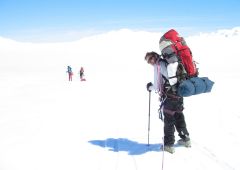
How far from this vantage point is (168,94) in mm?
6391

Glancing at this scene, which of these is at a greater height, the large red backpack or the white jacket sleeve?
the large red backpack

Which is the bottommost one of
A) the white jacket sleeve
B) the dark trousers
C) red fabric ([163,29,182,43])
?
the dark trousers

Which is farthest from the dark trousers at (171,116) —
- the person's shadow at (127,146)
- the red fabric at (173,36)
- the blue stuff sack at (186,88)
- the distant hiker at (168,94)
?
the red fabric at (173,36)

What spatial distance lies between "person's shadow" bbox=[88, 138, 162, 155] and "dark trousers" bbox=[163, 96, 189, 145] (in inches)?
15.9

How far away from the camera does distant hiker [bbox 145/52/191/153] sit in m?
6.17

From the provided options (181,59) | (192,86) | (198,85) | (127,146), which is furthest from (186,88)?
(127,146)

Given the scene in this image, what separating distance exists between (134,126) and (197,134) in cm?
184

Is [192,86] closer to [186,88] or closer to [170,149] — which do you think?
[186,88]

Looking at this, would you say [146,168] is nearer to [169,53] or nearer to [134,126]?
[169,53]

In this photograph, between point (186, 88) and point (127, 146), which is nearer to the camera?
point (186, 88)

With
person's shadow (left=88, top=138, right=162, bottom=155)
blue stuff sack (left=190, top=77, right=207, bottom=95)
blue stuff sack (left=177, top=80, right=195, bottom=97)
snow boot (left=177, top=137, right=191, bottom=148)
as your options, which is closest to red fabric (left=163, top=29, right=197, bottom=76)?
blue stuff sack (left=190, top=77, right=207, bottom=95)

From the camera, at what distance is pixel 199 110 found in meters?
11.0

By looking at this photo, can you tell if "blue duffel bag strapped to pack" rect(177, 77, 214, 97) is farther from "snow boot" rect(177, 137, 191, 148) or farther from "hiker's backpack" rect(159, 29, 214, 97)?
"snow boot" rect(177, 137, 191, 148)

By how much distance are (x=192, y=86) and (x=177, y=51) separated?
0.69 metres
